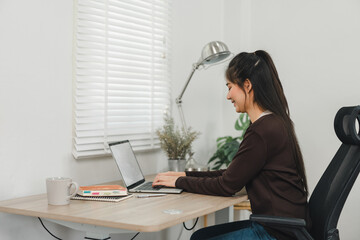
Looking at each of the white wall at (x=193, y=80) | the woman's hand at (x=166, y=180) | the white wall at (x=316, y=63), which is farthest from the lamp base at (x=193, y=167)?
the white wall at (x=316, y=63)

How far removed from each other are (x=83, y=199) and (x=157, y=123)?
0.98m

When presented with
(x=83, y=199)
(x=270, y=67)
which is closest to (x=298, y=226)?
(x=270, y=67)

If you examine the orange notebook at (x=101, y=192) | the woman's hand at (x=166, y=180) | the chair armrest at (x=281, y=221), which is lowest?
the chair armrest at (x=281, y=221)

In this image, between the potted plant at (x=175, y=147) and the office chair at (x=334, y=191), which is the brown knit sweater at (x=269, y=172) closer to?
the office chair at (x=334, y=191)

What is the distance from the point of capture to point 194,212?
1543 millimetres

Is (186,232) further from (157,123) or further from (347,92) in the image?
(347,92)

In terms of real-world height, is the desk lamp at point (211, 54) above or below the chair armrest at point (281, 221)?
above

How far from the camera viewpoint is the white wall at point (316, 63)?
9.28 ft

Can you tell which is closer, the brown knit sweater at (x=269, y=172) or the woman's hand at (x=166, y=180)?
the brown knit sweater at (x=269, y=172)

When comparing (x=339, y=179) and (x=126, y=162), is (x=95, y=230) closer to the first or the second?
(x=126, y=162)

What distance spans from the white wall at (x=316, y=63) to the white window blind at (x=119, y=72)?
81cm

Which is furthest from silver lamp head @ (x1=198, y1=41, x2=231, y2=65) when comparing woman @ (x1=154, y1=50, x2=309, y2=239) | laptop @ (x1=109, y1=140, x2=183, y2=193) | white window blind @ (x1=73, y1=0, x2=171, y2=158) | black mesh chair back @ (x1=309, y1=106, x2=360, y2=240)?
black mesh chair back @ (x1=309, y1=106, x2=360, y2=240)

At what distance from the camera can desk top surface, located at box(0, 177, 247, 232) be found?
1392mm

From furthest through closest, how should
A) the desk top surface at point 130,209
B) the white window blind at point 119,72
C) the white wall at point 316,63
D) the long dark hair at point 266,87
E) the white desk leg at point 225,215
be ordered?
the white wall at point 316,63, the white desk leg at point 225,215, the white window blind at point 119,72, the long dark hair at point 266,87, the desk top surface at point 130,209
